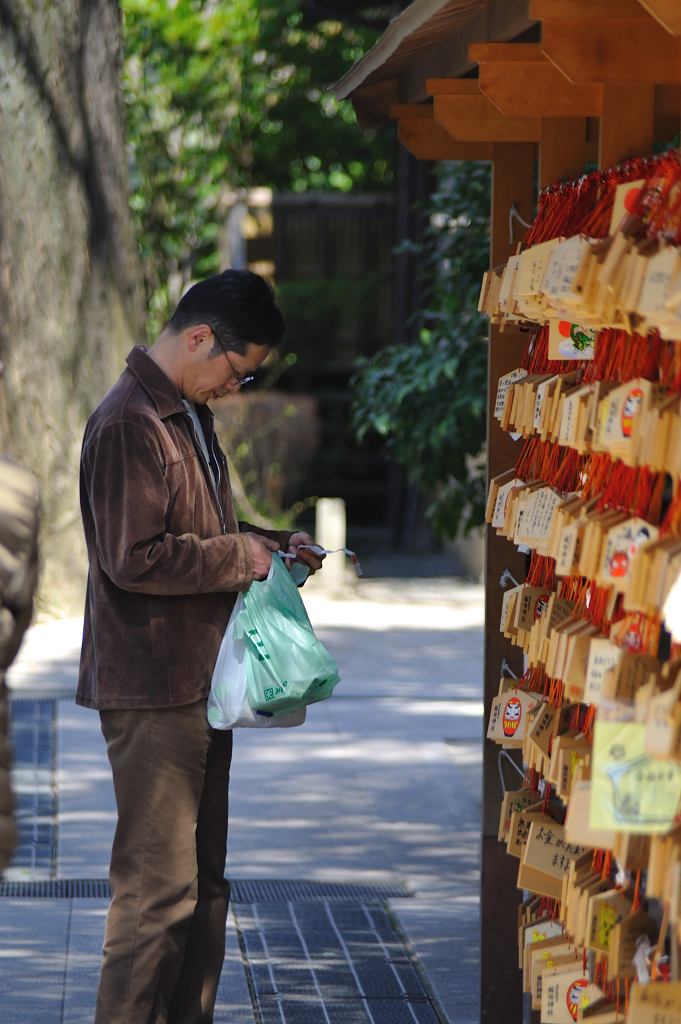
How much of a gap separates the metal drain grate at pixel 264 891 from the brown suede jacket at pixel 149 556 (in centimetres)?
178

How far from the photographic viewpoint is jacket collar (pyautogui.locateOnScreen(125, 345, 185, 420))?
302 cm

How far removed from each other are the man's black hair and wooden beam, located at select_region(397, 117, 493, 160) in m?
0.95

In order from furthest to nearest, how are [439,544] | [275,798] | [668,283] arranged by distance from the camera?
[439,544] < [275,798] < [668,283]

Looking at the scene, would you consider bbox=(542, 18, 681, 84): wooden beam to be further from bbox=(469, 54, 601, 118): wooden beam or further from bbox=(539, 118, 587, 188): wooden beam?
bbox=(539, 118, 587, 188): wooden beam

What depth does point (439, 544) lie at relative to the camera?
15.0m

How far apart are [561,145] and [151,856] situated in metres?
1.99

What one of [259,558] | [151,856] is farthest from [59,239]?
[151,856]

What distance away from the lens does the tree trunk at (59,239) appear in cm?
938

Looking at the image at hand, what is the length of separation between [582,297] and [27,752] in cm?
473

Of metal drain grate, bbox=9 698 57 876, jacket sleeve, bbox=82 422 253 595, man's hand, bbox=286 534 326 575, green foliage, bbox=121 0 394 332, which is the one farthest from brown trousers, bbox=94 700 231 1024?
green foliage, bbox=121 0 394 332

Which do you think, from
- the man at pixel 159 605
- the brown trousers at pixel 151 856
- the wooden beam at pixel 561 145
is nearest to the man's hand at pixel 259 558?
the man at pixel 159 605

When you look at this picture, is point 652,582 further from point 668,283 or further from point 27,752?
point 27,752

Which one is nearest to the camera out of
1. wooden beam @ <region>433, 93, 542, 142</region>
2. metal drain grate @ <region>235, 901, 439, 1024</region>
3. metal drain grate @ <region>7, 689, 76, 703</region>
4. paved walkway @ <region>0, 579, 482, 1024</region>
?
wooden beam @ <region>433, 93, 542, 142</region>

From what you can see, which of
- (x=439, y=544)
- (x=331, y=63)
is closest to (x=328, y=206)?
(x=331, y=63)
